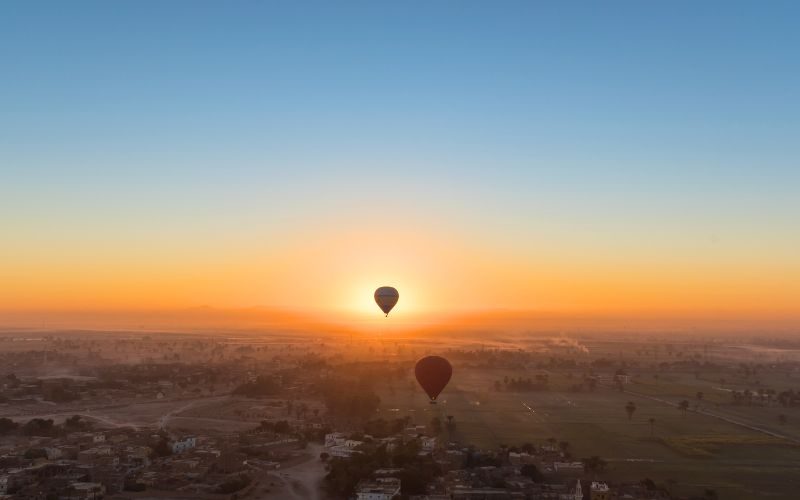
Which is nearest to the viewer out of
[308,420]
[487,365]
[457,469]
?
[457,469]

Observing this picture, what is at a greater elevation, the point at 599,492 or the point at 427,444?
the point at 427,444

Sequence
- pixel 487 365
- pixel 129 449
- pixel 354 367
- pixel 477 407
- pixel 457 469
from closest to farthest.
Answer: pixel 457 469
pixel 129 449
pixel 477 407
pixel 354 367
pixel 487 365

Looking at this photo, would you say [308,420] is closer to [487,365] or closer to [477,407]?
[477,407]

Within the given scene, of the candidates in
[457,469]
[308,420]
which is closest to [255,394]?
[308,420]

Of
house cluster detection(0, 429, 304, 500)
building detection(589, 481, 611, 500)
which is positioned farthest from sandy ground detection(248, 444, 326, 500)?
building detection(589, 481, 611, 500)

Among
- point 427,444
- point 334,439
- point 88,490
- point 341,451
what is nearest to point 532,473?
point 427,444

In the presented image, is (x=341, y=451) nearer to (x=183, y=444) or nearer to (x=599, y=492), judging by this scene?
(x=183, y=444)

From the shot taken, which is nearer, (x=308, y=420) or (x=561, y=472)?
(x=561, y=472)
